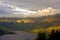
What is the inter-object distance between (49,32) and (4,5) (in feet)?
1.62

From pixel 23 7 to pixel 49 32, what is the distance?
0.34 metres

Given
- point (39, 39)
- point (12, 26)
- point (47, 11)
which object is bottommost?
point (39, 39)

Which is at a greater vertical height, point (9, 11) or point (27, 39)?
point (9, 11)

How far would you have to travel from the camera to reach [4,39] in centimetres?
A: 112

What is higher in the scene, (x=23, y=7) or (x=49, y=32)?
(x=23, y=7)

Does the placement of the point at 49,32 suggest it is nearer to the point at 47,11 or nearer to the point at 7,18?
the point at 47,11

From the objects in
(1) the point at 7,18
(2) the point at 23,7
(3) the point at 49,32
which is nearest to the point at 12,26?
(1) the point at 7,18

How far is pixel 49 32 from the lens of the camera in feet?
3.76

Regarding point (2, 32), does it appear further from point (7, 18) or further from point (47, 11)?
point (47, 11)

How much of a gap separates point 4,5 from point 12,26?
0.21 metres

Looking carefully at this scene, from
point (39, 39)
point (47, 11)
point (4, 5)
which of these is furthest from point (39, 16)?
point (4, 5)

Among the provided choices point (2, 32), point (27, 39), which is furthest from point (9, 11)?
point (27, 39)

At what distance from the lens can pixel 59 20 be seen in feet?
3.76

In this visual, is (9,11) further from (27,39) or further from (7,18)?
(27,39)
